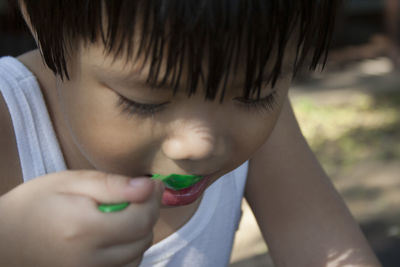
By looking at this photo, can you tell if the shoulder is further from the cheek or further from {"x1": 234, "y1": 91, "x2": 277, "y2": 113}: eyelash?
{"x1": 234, "y1": 91, "x2": 277, "y2": 113}: eyelash

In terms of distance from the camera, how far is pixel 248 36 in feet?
1.87

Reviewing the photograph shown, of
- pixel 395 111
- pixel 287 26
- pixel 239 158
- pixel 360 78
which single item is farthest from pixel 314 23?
pixel 360 78

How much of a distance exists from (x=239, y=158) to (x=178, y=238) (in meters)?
0.32

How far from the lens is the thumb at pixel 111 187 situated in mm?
578

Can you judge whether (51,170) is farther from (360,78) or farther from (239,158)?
(360,78)

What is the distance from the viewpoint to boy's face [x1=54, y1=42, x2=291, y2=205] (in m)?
0.60

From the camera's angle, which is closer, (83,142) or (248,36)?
(248,36)

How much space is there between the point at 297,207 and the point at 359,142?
5.41ft

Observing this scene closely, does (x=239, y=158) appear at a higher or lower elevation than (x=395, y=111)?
higher

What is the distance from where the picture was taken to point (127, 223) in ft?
1.92

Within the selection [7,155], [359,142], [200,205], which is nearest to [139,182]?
[7,155]

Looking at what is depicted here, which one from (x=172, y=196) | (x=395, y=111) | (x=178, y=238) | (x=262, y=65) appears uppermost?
(x=262, y=65)

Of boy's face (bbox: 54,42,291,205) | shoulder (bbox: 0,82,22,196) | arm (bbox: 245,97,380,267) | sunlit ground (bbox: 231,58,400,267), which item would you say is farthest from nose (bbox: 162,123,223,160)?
sunlit ground (bbox: 231,58,400,267)

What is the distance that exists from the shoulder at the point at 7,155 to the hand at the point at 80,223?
202 millimetres
